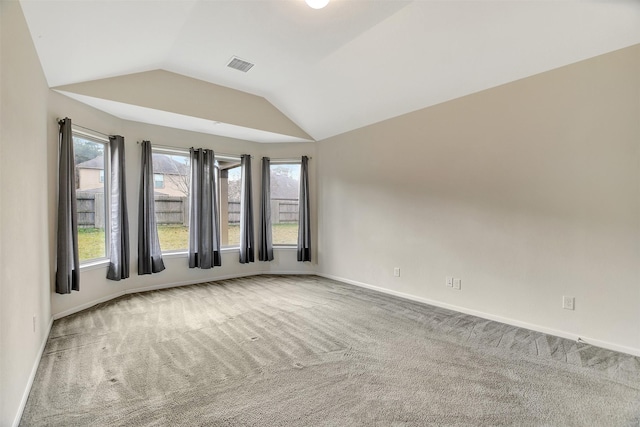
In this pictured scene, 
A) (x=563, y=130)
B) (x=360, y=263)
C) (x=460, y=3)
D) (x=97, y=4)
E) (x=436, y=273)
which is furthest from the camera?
(x=360, y=263)

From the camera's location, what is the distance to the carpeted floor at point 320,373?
1.79 m

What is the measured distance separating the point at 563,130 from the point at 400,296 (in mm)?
2602

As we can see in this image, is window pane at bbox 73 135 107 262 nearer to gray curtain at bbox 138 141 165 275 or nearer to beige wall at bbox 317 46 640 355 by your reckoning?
gray curtain at bbox 138 141 165 275

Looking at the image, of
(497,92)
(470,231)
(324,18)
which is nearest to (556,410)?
(470,231)

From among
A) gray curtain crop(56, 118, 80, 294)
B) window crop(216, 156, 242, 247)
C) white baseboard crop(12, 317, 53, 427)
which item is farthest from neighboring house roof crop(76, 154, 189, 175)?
white baseboard crop(12, 317, 53, 427)

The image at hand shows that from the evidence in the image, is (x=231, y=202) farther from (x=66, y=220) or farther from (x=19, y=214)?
(x=19, y=214)

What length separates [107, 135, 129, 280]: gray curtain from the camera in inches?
157

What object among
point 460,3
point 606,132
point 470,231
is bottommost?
point 470,231

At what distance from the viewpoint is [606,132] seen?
102 inches

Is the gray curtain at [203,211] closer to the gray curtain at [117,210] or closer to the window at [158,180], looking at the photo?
the window at [158,180]

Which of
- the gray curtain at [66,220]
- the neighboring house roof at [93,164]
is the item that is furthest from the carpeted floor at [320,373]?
the neighboring house roof at [93,164]

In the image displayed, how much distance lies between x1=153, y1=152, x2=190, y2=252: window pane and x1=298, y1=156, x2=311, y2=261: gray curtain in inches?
74.6

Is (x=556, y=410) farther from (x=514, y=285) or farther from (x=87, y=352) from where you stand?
(x=87, y=352)

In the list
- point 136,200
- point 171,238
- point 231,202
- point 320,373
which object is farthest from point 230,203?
point 320,373
